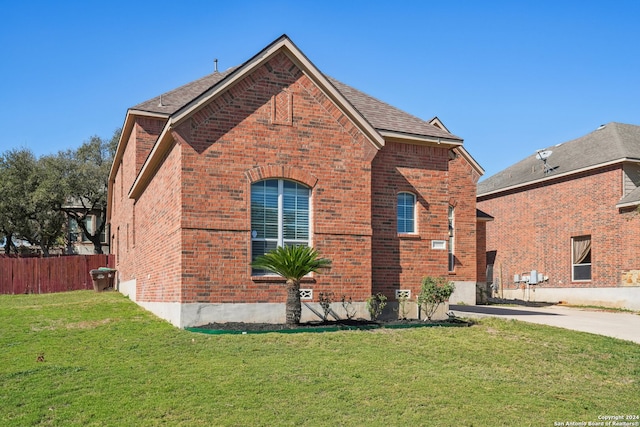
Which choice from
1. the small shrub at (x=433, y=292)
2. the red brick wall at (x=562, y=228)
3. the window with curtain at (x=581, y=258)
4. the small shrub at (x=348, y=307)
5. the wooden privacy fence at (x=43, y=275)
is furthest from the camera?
the wooden privacy fence at (x=43, y=275)

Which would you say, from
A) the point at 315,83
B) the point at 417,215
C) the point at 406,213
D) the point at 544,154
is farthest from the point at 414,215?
the point at 544,154

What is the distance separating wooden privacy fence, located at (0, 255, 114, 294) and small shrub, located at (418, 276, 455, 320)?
19.1m

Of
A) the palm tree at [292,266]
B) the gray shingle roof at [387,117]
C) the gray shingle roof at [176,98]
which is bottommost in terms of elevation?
the palm tree at [292,266]

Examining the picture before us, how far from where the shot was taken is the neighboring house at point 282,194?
13.3 metres

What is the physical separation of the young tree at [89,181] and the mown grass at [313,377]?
26.5 meters

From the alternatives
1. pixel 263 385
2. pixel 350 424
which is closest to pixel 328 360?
pixel 263 385

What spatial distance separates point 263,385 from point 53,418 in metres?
2.79

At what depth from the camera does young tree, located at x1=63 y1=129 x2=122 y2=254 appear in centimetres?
3847

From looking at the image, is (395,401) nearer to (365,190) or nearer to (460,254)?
(365,190)

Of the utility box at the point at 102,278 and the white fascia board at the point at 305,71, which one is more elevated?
the white fascia board at the point at 305,71

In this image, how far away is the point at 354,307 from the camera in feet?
47.9

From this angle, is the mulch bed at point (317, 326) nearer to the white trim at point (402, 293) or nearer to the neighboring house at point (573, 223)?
the white trim at point (402, 293)

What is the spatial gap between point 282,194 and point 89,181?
2802 centimetres

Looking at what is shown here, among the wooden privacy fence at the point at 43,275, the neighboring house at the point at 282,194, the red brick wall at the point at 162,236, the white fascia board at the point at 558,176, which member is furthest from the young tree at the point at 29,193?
the white fascia board at the point at 558,176
